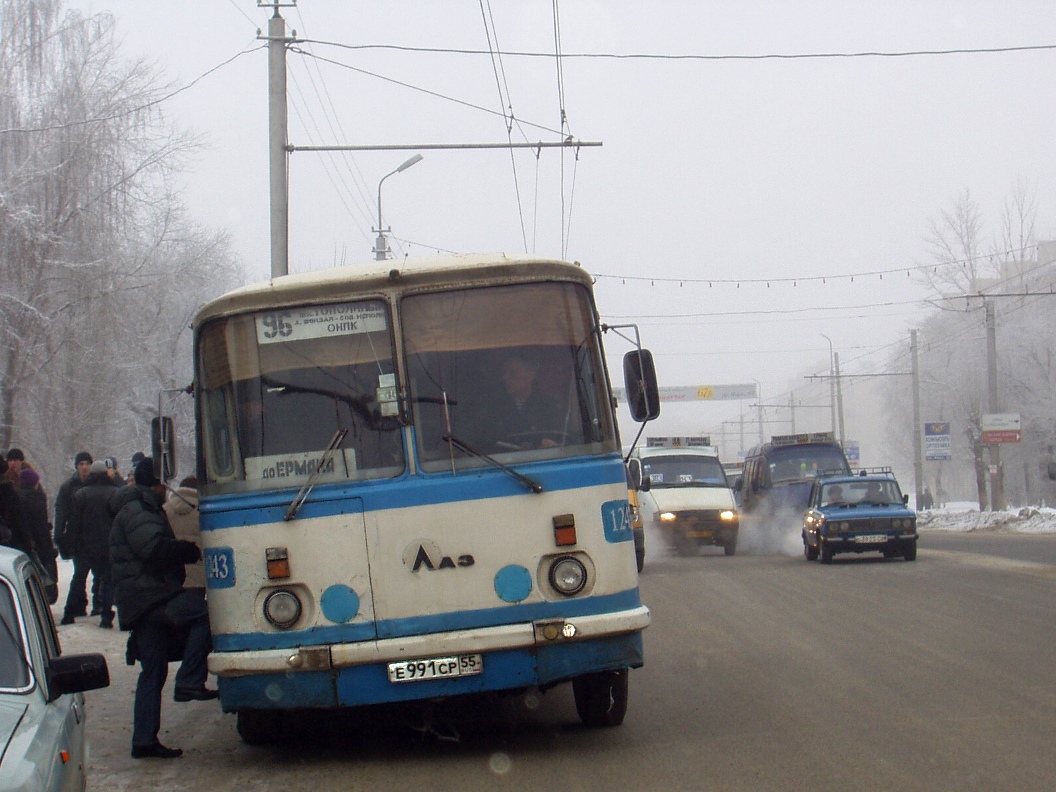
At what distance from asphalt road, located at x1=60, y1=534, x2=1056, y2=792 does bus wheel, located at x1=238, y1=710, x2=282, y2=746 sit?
11cm

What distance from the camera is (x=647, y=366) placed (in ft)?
25.5

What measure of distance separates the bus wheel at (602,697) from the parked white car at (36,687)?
328 centimetres

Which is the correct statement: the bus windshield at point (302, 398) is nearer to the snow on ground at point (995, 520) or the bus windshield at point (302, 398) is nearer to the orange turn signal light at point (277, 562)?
the orange turn signal light at point (277, 562)

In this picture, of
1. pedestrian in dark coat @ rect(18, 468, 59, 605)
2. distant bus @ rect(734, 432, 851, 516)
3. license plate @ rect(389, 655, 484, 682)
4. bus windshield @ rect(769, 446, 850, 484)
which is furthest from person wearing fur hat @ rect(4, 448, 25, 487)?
bus windshield @ rect(769, 446, 850, 484)

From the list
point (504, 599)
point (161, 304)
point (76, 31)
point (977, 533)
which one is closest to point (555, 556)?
point (504, 599)

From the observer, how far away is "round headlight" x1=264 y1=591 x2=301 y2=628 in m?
7.23

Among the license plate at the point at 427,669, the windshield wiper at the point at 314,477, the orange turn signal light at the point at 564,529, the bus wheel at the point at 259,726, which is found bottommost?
the bus wheel at the point at 259,726

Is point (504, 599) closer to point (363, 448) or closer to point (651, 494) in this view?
point (363, 448)

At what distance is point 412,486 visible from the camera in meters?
7.30

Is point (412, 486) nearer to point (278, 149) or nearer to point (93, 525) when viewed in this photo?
point (93, 525)

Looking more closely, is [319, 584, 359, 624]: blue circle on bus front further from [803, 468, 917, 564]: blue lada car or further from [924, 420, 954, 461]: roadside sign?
[924, 420, 954, 461]: roadside sign

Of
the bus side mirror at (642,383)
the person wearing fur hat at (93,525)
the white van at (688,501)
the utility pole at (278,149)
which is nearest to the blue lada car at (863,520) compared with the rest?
the white van at (688,501)

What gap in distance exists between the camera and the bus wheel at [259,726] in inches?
312

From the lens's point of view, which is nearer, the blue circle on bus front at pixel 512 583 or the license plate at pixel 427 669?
the license plate at pixel 427 669
